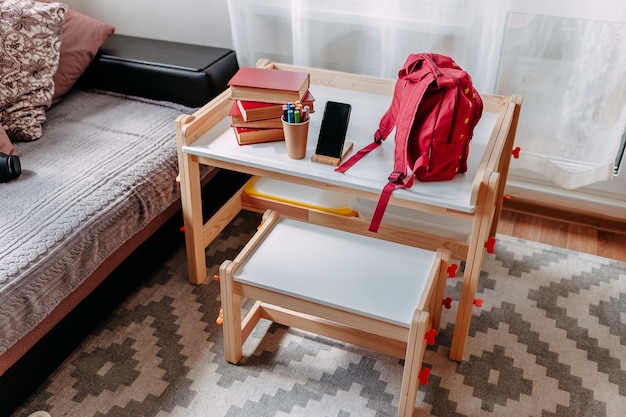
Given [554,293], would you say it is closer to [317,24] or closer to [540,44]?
[540,44]

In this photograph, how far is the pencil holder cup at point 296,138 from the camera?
4.93ft

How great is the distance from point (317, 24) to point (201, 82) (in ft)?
1.41

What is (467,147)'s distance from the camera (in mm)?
1469

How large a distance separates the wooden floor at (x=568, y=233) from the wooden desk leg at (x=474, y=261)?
68 centimetres

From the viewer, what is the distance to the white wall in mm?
2293

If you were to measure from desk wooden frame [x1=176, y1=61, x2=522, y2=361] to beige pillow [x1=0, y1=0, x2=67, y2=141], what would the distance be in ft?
1.90

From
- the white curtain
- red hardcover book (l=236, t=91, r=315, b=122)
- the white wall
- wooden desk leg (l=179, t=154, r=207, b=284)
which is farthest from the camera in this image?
the white wall

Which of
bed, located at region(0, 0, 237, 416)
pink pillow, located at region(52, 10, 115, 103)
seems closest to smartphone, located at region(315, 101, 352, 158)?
bed, located at region(0, 0, 237, 416)

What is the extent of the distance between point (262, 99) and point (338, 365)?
72cm

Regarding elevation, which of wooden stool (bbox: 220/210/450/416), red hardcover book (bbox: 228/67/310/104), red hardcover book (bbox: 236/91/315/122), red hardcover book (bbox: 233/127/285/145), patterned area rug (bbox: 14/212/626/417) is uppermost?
red hardcover book (bbox: 228/67/310/104)

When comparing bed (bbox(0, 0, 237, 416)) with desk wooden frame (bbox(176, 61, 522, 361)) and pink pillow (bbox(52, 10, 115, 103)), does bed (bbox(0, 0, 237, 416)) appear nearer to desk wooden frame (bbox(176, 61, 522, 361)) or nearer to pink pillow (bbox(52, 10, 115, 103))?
pink pillow (bbox(52, 10, 115, 103))

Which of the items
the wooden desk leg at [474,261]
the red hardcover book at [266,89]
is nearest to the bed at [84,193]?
the red hardcover book at [266,89]

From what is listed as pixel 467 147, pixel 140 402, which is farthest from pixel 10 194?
pixel 467 147

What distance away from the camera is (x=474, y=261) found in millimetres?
1510
